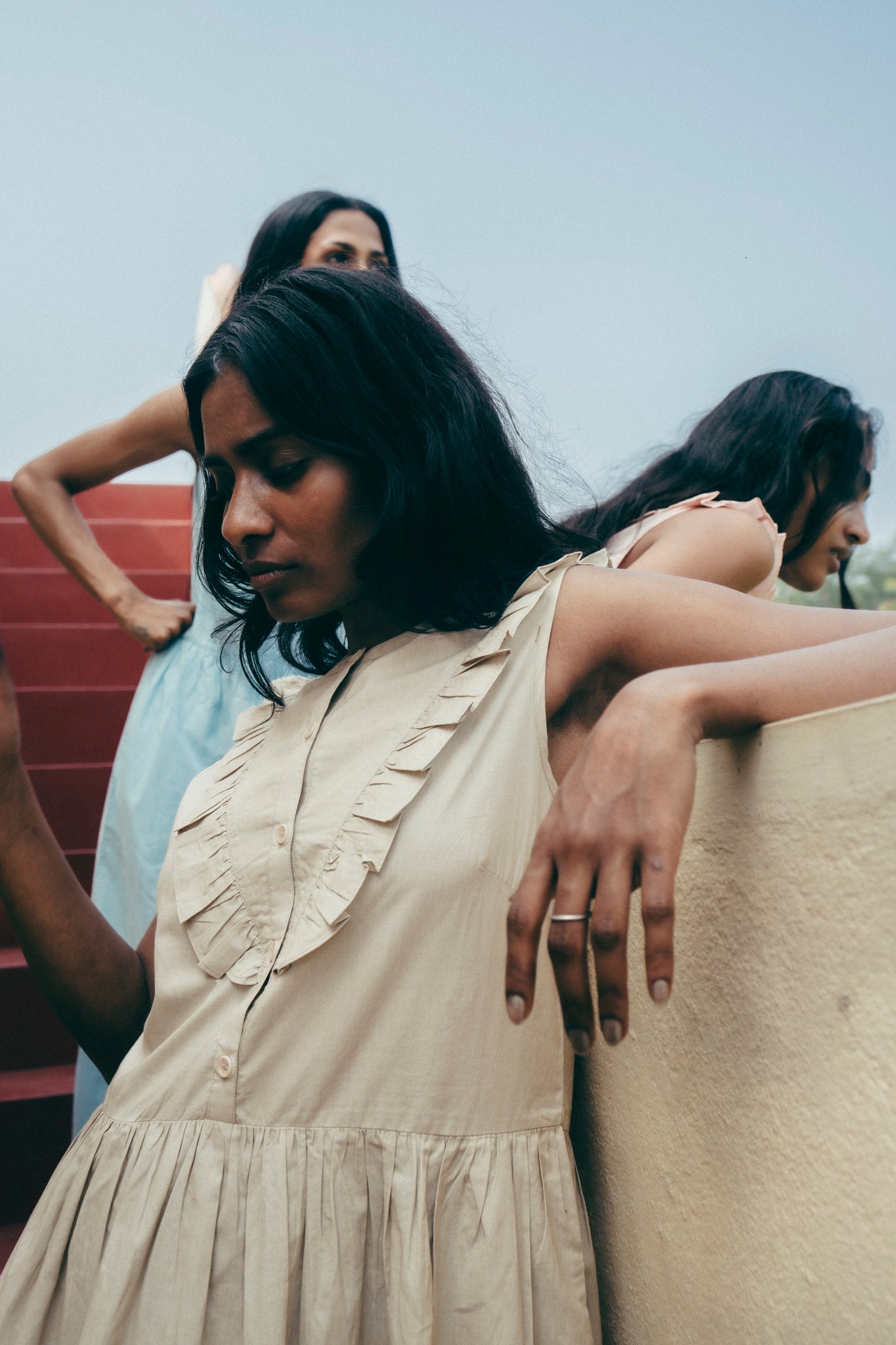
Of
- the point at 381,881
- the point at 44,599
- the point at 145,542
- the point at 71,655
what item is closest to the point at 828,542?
the point at 381,881

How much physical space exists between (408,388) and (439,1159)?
0.72 m

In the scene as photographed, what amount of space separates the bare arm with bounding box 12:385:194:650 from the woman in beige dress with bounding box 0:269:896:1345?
42.2 inches

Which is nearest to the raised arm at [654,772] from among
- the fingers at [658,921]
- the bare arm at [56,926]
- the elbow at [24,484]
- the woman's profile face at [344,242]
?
the fingers at [658,921]

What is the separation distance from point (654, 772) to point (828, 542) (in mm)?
1430

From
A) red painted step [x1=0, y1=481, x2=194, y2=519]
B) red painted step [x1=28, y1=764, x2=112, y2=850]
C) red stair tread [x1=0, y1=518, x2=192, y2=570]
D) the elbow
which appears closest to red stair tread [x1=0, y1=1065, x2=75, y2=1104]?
red painted step [x1=28, y1=764, x2=112, y2=850]

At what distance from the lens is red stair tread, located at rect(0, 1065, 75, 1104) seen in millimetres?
2346

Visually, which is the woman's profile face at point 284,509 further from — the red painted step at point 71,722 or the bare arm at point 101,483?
the red painted step at point 71,722

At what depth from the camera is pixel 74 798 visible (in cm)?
303

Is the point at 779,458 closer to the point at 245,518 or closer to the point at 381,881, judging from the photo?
the point at 245,518

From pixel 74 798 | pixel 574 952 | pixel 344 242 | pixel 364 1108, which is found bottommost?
pixel 74 798

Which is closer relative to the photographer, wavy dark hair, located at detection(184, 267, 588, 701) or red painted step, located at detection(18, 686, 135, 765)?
wavy dark hair, located at detection(184, 267, 588, 701)

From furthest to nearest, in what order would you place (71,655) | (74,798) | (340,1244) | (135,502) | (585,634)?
1. (135,502)
2. (71,655)
3. (74,798)
4. (585,634)
5. (340,1244)

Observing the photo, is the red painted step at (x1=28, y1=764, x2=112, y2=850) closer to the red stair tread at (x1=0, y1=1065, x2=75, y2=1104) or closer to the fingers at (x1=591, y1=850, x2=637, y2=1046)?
the red stair tread at (x1=0, y1=1065, x2=75, y2=1104)

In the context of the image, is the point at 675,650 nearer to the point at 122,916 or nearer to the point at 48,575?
the point at 122,916
